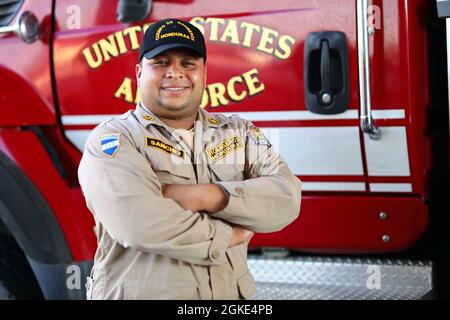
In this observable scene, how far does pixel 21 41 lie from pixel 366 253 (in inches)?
56.9

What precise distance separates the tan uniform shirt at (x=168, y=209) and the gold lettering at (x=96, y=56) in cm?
70

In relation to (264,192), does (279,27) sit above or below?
above

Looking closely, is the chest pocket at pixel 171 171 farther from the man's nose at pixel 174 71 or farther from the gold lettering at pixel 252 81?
the gold lettering at pixel 252 81

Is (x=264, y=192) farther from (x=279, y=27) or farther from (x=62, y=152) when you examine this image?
(x=62, y=152)

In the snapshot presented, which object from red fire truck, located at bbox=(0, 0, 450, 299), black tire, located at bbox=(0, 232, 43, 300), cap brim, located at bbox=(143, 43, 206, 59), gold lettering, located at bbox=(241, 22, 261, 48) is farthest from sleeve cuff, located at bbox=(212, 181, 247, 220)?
black tire, located at bbox=(0, 232, 43, 300)

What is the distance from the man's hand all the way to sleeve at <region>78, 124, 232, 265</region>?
2 centimetres

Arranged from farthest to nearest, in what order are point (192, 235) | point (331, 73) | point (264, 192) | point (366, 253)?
point (366, 253), point (331, 73), point (264, 192), point (192, 235)

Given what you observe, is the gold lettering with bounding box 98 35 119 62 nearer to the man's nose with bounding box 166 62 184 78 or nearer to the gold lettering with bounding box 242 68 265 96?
the gold lettering with bounding box 242 68 265 96

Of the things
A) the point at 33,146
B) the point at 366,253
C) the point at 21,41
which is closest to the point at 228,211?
the point at 366,253

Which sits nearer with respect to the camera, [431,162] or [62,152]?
[431,162]

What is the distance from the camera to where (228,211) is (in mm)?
1624

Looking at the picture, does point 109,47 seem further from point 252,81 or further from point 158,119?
point 158,119

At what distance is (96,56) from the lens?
2.41 m

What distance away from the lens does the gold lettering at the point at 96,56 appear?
2.40m
